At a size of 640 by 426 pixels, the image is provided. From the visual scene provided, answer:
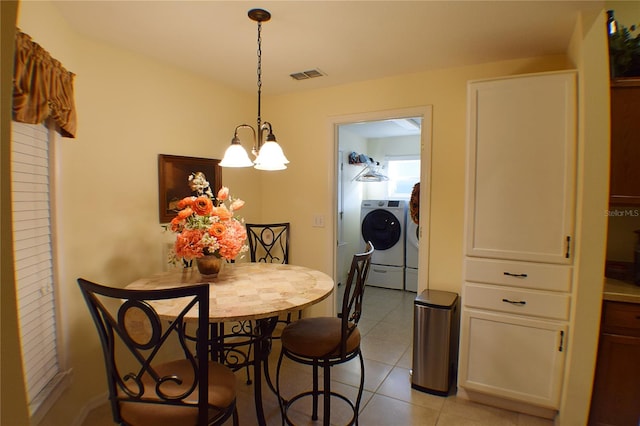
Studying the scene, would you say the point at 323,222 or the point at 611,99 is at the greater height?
the point at 611,99

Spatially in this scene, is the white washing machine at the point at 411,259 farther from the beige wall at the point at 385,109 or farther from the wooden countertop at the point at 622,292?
the wooden countertop at the point at 622,292

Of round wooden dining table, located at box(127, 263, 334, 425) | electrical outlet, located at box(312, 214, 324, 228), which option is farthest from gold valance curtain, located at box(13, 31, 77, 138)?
electrical outlet, located at box(312, 214, 324, 228)

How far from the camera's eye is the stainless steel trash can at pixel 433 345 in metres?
2.37

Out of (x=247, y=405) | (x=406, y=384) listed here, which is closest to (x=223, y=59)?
(x=247, y=405)

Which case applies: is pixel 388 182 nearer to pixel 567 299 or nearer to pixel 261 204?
pixel 261 204

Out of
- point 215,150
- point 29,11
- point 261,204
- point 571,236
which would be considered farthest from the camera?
point 261,204

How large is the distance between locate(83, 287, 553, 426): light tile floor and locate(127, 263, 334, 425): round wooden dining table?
327mm

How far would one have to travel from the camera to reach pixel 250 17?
1855mm

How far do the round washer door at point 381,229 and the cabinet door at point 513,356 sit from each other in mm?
Answer: 2687

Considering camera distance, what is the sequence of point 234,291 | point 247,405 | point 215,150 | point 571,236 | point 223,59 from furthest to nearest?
point 215,150 → point 223,59 → point 247,405 → point 571,236 → point 234,291

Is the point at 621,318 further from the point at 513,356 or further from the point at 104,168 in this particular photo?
the point at 104,168

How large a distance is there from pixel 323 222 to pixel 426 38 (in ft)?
5.82

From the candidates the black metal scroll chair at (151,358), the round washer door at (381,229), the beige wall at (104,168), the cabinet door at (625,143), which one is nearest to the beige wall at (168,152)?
the beige wall at (104,168)

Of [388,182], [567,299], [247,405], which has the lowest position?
[247,405]
